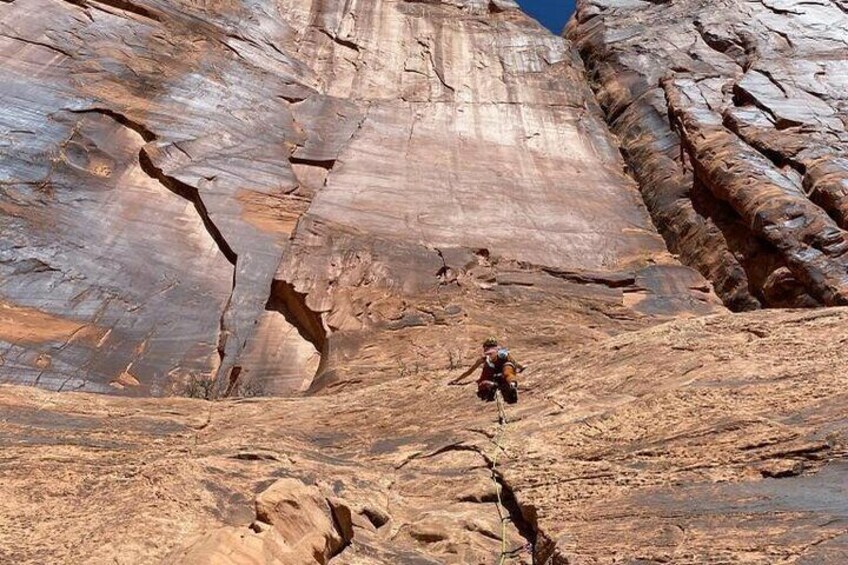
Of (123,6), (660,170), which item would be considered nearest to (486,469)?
(660,170)

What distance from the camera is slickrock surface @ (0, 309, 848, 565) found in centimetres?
541

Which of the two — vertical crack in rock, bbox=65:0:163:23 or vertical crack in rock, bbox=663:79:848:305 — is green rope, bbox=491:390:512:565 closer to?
vertical crack in rock, bbox=663:79:848:305

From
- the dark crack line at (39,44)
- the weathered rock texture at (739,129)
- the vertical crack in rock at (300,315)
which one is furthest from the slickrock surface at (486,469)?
the dark crack line at (39,44)

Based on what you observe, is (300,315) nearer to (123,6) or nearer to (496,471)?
(496,471)

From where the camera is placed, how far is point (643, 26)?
1109 inches

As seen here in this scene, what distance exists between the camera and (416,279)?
1576cm

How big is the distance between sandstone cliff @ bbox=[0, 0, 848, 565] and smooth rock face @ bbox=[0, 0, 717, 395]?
3.1 inches

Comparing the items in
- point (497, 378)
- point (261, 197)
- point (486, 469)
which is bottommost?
point (261, 197)

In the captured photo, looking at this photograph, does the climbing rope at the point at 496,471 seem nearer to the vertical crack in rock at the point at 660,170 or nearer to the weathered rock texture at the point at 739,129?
the weathered rock texture at the point at 739,129

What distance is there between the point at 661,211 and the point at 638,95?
566 cm

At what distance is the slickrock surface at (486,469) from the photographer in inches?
213

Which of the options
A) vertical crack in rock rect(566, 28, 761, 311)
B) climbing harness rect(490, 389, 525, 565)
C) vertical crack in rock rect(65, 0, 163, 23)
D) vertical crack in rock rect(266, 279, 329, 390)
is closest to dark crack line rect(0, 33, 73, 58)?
vertical crack in rock rect(65, 0, 163, 23)

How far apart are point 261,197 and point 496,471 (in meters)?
12.0

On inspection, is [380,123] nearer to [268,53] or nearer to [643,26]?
[268,53]
